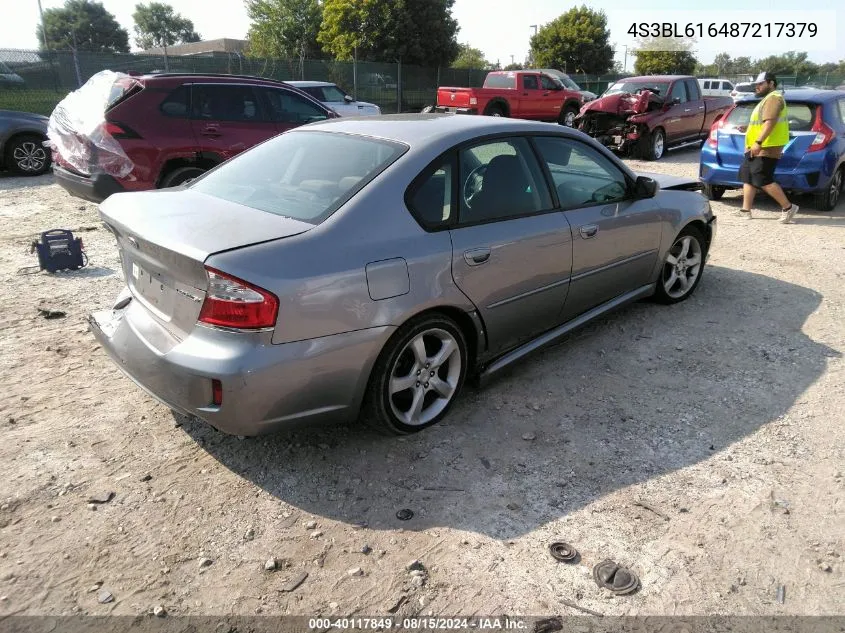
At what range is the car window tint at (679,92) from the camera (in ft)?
44.7

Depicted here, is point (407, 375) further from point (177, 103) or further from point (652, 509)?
point (177, 103)

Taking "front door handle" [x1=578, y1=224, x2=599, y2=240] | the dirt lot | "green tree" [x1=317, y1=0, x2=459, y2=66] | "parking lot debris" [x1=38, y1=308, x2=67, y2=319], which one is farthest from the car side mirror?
"green tree" [x1=317, y1=0, x2=459, y2=66]

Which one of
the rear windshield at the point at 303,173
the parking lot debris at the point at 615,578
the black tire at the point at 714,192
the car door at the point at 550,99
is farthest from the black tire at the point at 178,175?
the car door at the point at 550,99

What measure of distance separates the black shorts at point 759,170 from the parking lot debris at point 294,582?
25.2 feet

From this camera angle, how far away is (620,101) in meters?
13.2

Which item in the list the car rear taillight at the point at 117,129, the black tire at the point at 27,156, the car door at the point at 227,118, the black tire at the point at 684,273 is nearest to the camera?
the black tire at the point at 684,273

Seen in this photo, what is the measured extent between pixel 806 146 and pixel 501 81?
12649mm

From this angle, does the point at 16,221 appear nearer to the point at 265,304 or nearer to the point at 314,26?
the point at 265,304

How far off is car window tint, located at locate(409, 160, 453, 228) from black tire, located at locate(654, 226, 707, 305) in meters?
2.37

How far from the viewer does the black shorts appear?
25.7 ft

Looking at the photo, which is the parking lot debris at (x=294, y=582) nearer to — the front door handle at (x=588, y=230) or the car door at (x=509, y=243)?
the car door at (x=509, y=243)

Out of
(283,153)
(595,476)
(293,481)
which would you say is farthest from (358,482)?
(283,153)

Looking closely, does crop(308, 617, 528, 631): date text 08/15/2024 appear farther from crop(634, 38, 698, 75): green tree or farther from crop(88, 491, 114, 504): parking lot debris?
crop(634, 38, 698, 75): green tree

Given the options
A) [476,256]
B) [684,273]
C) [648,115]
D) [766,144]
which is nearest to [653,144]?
[648,115]
